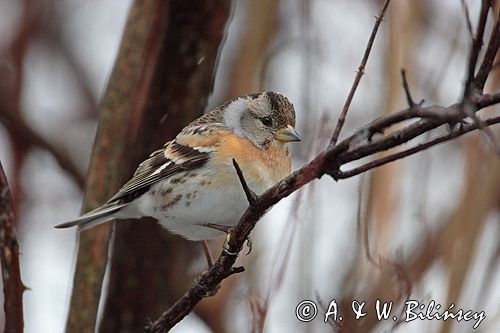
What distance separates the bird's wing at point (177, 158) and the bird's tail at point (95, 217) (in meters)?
0.08

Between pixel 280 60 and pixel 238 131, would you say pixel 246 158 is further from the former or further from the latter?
pixel 280 60

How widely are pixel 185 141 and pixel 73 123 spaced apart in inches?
78.0

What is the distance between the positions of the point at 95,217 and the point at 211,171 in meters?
0.58

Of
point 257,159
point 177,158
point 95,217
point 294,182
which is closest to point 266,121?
point 257,159

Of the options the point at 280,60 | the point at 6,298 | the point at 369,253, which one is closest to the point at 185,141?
the point at 280,60

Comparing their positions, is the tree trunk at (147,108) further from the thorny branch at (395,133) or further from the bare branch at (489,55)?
the bare branch at (489,55)

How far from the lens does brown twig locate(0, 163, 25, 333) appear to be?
2.29m

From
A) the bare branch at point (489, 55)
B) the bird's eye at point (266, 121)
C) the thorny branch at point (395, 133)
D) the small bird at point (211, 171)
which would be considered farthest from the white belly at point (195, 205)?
the bare branch at point (489, 55)

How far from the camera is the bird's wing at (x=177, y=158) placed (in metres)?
3.79

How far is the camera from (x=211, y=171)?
3650 millimetres

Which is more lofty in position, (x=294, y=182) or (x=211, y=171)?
(x=211, y=171)

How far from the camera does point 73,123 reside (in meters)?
5.64

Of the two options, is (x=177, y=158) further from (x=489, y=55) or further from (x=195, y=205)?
(x=489, y=55)

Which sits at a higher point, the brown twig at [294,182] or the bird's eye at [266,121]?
the bird's eye at [266,121]
